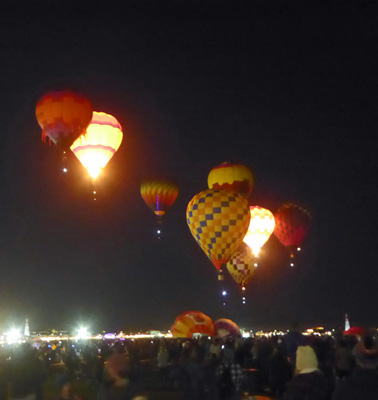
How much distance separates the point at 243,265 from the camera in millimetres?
34031

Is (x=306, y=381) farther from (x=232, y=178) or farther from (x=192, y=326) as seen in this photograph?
(x=192, y=326)

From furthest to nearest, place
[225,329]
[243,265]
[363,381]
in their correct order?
[225,329]
[243,265]
[363,381]

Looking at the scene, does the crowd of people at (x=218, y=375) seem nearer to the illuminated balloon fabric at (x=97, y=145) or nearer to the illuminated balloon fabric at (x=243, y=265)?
the illuminated balloon fabric at (x=97, y=145)

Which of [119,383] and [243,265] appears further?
[243,265]

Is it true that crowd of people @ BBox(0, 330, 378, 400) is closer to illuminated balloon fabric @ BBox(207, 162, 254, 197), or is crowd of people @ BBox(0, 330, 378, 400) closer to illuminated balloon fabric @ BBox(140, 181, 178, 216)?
illuminated balloon fabric @ BBox(207, 162, 254, 197)

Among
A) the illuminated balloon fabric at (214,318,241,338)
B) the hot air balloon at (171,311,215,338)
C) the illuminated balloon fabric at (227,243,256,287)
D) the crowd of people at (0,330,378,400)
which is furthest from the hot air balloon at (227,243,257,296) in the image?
the crowd of people at (0,330,378,400)

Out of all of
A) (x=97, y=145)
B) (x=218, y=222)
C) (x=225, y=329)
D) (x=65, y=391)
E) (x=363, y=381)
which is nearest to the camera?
(x=363, y=381)

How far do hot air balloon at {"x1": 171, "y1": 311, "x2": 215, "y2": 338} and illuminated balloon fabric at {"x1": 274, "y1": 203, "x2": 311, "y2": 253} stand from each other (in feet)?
20.4

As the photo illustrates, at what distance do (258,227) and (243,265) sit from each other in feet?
11.3

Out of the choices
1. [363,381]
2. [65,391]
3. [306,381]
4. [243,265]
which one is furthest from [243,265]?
[363,381]

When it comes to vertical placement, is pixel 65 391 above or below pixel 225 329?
below

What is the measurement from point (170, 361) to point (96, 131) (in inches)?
404

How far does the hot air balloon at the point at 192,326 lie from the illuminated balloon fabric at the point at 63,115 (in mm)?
15029

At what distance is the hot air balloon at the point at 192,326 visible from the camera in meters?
34.8
